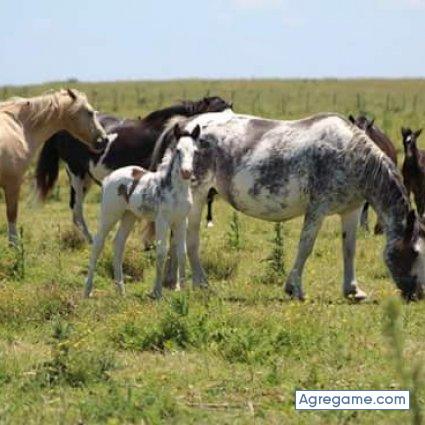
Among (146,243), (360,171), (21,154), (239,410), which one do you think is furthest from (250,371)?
(21,154)

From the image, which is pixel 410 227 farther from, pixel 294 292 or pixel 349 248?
pixel 294 292

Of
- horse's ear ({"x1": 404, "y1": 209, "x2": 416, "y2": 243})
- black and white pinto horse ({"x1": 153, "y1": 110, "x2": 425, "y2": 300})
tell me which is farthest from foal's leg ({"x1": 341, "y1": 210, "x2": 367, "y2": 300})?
horse's ear ({"x1": 404, "y1": 209, "x2": 416, "y2": 243})

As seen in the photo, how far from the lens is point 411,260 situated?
29.6 ft

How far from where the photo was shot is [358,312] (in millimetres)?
8656

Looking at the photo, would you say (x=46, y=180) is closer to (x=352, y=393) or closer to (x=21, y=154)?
(x=21, y=154)

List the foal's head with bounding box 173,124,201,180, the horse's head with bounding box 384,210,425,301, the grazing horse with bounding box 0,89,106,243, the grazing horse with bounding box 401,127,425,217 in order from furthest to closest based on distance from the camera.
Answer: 1. the grazing horse with bounding box 401,127,425,217
2. the grazing horse with bounding box 0,89,106,243
3. the horse's head with bounding box 384,210,425,301
4. the foal's head with bounding box 173,124,201,180

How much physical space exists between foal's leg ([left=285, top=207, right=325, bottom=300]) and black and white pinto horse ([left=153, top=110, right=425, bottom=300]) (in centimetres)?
1

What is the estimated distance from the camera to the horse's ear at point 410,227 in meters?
9.03

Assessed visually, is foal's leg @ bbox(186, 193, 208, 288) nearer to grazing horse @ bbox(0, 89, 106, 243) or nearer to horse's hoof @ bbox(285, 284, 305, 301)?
horse's hoof @ bbox(285, 284, 305, 301)

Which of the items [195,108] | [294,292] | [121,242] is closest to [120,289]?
[121,242]

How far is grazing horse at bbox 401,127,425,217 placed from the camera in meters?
14.1

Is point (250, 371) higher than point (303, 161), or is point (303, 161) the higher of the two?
point (303, 161)

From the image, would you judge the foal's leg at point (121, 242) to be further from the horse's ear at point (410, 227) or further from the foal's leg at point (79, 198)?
the foal's leg at point (79, 198)

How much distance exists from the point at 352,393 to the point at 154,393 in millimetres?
1237
